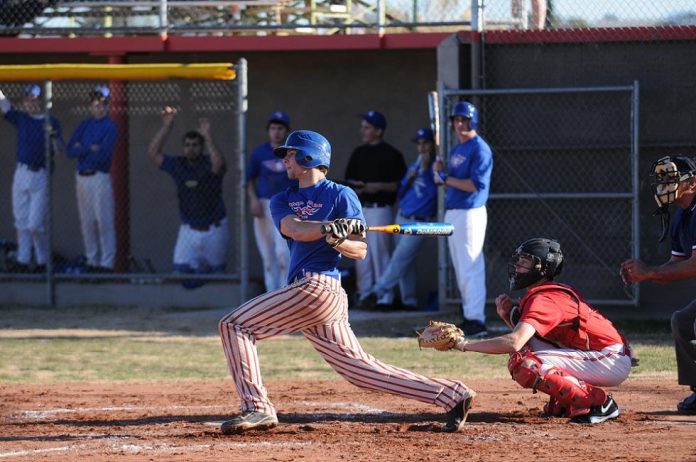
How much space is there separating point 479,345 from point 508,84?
6.19m

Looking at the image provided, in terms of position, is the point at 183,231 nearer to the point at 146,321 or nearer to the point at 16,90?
the point at 146,321

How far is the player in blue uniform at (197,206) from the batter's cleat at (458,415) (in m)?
6.97

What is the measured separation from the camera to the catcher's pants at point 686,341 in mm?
6258

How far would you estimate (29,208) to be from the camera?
42.3 feet

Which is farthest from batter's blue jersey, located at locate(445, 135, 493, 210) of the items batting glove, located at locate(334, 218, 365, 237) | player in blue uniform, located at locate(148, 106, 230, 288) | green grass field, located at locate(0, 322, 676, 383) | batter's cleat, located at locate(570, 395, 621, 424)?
batting glove, located at locate(334, 218, 365, 237)

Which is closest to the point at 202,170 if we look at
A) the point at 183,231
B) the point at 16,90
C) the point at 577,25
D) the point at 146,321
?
the point at 183,231

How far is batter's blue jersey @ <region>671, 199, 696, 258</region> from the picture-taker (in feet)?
20.3

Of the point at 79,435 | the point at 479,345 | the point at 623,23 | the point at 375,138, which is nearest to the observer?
the point at 479,345

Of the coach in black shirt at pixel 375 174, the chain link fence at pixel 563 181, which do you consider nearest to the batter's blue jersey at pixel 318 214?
the chain link fence at pixel 563 181

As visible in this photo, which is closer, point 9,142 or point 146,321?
point 146,321

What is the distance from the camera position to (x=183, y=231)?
12.6m

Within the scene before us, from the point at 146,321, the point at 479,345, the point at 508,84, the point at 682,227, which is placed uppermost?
the point at 508,84

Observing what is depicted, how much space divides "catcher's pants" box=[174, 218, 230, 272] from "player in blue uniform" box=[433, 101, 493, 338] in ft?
11.1

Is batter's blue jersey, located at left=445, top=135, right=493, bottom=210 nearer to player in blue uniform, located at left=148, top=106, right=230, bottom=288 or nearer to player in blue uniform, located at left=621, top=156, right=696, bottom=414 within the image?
player in blue uniform, located at left=148, top=106, right=230, bottom=288
